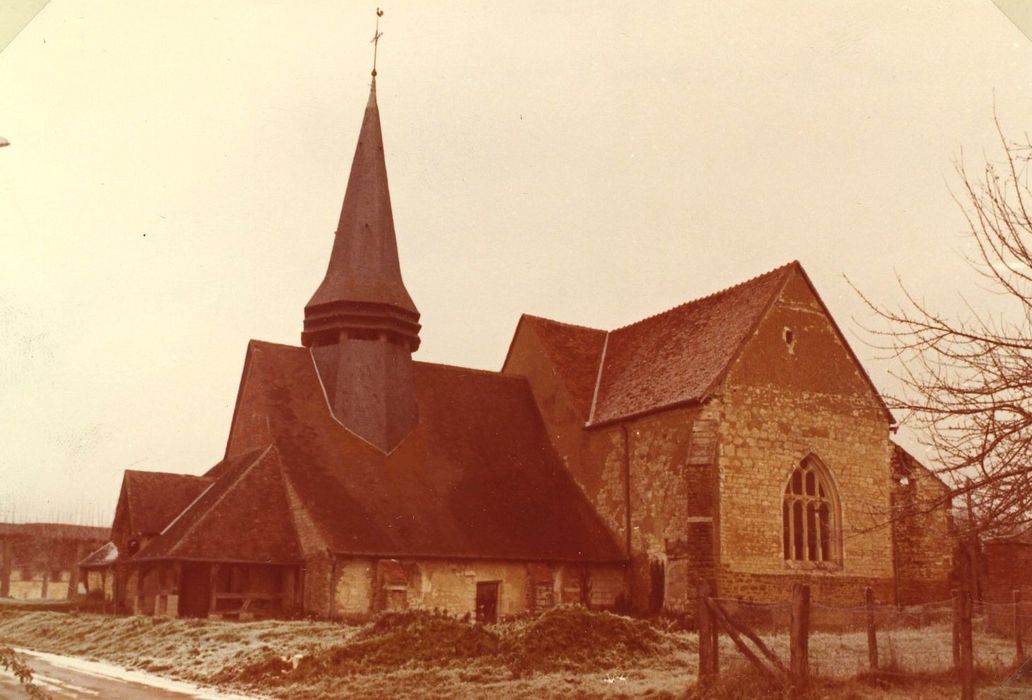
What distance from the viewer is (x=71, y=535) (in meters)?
55.2

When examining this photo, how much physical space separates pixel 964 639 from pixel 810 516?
1439 cm

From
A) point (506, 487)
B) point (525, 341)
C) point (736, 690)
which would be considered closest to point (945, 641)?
point (736, 690)

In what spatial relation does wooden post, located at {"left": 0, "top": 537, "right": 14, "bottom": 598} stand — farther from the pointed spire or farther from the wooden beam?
the wooden beam

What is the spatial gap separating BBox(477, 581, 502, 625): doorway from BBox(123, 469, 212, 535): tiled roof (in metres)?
7.95

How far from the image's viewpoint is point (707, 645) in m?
12.7

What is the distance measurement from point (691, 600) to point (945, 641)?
291 inches

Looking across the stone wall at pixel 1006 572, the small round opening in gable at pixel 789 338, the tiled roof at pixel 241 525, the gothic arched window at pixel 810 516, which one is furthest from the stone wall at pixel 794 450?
Answer: the tiled roof at pixel 241 525

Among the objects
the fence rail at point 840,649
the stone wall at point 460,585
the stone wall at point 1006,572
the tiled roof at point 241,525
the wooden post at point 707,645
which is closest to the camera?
the fence rail at point 840,649

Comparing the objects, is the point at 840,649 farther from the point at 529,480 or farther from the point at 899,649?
the point at 529,480

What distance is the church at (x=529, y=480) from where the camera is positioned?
77.2 feet

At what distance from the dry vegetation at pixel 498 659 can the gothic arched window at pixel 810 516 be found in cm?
652

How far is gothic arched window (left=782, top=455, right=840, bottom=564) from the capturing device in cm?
2556

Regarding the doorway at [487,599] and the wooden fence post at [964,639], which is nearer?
the wooden fence post at [964,639]

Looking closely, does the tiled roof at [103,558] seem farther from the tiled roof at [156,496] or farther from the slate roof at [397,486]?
the slate roof at [397,486]
